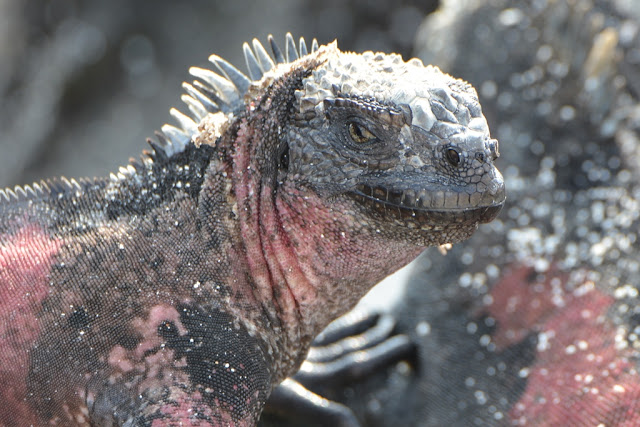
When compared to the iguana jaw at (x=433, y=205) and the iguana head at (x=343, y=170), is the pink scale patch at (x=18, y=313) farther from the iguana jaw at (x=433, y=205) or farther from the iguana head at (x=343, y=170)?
the iguana jaw at (x=433, y=205)

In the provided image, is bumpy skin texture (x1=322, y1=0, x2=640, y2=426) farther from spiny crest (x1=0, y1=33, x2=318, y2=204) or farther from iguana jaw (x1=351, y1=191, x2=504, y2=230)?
spiny crest (x1=0, y1=33, x2=318, y2=204)

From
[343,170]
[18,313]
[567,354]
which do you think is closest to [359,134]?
[343,170]

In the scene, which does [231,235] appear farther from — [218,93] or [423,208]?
[423,208]

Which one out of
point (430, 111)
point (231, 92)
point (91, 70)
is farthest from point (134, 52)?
point (430, 111)

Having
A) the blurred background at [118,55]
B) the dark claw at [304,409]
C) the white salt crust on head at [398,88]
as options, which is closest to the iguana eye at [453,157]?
the white salt crust on head at [398,88]

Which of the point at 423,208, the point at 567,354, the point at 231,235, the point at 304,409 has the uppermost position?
the point at 231,235
